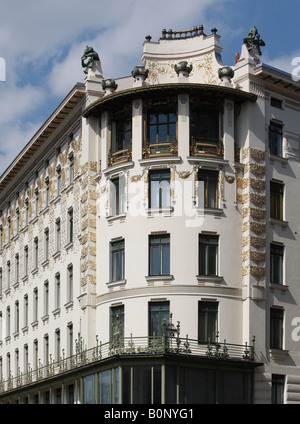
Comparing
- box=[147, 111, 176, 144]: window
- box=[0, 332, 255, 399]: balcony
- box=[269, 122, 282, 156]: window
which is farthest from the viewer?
box=[269, 122, 282, 156]: window

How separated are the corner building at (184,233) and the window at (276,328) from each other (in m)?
0.07

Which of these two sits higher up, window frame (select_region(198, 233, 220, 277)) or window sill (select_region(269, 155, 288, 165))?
window sill (select_region(269, 155, 288, 165))

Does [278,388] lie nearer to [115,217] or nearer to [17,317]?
[115,217]

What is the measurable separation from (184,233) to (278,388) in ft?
31.8

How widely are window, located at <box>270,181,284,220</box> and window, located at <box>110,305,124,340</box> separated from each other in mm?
10025

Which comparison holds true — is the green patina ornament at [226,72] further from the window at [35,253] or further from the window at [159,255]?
the window at [35,253]

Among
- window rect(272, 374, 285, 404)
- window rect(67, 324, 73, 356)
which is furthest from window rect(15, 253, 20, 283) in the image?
window rect(272, 374, 285, 404)

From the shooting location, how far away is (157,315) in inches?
2302

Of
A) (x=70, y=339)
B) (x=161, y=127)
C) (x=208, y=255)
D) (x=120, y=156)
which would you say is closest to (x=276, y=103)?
(x=161, y=127)

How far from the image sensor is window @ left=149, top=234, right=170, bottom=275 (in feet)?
194

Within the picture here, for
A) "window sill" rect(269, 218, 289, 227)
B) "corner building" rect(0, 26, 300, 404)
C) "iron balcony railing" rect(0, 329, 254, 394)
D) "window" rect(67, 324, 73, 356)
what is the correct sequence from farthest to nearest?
"window" rect(67, 324, 73, 356), "window sill" rect(269, 218, 289, 227), "corner building" rect(0, 26, 300, 404), "iron balcony railing" rect(0, 329, 254, 394)

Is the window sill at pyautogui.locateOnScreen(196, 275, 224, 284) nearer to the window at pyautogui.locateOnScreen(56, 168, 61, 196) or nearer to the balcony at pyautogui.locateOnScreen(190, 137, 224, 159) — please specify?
the balcony at pyautogui.locateOnScreen(190, 137, 224, 159)

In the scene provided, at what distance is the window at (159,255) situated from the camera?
194ft
